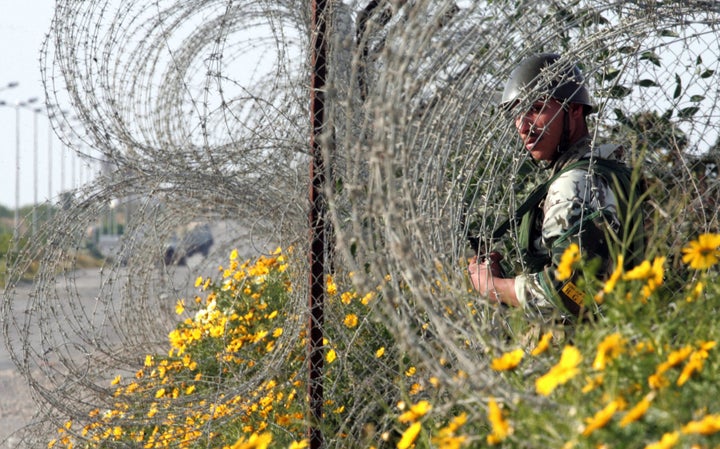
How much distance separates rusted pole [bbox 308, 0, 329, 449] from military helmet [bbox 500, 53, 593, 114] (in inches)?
27.4

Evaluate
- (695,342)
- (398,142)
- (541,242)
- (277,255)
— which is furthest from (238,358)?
(695,342)

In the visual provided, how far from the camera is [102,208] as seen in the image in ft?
14.0

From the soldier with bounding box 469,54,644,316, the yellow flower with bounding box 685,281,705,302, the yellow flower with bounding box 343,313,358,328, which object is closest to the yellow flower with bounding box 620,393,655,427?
the yellow flower with bounding box 685,281,705,302

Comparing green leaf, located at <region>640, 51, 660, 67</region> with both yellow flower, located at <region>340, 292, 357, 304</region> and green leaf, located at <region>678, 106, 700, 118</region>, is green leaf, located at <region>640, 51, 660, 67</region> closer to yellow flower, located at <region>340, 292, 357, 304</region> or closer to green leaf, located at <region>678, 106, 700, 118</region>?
green leaf, located at <region>678, 106, 700, 118</region>

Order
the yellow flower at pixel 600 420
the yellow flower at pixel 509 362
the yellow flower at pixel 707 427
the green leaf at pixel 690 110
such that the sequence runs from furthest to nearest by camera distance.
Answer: the green leaf at pixel 690 110, the yellow flower at pixel 509 362, the yellow flower at pixel 600 420, the yellow flower at pixel 707 427

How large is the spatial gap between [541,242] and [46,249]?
7.33 feet

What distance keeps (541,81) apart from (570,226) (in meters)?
0.60

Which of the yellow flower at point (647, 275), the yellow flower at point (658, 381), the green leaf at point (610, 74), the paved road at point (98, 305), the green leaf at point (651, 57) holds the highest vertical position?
the green leaf at point (651, 57)

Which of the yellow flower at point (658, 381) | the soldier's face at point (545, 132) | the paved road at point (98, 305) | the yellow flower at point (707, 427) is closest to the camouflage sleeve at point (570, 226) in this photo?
the soldier's face at point (545, 132)

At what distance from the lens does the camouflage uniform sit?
298 centimetres

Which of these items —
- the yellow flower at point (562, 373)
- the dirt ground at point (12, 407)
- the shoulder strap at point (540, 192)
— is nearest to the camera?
the yellow flower at point (562, 373)

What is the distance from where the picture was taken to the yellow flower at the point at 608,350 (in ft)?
6.12

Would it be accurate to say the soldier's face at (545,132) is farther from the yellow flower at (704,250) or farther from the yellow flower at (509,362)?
the yellow flower at (509,362)

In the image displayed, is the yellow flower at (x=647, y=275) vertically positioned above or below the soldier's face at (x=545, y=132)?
below
